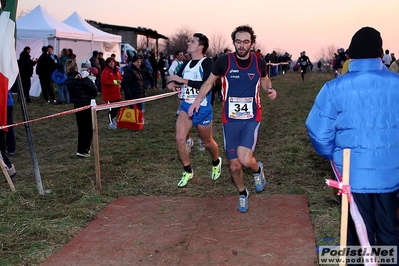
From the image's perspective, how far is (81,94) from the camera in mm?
9219

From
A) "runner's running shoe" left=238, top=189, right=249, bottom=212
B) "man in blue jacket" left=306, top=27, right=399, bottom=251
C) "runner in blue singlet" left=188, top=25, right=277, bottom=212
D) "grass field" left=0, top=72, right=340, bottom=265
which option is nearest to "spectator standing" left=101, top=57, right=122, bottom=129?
"grass field" left=0, top=72, right=340, bottom=265

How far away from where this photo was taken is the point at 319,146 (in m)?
3.37

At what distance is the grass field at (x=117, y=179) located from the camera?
5.17 metres

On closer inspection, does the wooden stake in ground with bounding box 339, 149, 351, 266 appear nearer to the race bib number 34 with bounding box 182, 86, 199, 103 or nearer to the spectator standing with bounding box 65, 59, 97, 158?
the race bib number 34 with bounding box 182, 86, 199, 103

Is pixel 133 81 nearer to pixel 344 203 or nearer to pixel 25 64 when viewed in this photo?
pixel 25 64

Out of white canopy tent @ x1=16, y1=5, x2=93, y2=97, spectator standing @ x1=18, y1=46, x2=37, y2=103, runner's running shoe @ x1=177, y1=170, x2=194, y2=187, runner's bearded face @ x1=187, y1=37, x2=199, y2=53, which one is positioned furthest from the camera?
white canopy tent @ x1=16, y1=5, x2=93, y2=97

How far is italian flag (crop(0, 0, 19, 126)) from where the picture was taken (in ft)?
20.6

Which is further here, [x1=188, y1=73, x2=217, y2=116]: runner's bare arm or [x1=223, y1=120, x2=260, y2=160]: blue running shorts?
[x1=188, y1=73, x2=217, y2=116]: runner's bare arm

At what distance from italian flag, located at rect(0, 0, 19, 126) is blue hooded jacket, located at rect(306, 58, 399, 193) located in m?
4.49

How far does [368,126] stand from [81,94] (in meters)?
6.91

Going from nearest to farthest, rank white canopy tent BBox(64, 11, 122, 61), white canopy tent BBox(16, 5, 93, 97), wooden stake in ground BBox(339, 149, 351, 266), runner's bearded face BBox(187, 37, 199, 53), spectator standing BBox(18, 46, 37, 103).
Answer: wooden stake in ground BBox(339, 149, 351, 266)
runner's bearded face BBox(187, 37, 199, 53)
spectator standing BBox(18, 46, 37, 103)
white canopy tent BBox(16, 5, 93, 97)
white canopy tent BBox(64, 11, 122, 61)

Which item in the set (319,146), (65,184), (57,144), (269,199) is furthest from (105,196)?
(57,144)

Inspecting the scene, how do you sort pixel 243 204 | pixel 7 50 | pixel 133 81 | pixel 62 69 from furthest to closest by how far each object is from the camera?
pixel 62 69 → pixel 133 81 → pixel 7 50 → pixel 243 204

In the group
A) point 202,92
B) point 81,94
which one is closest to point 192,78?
point 202,92
